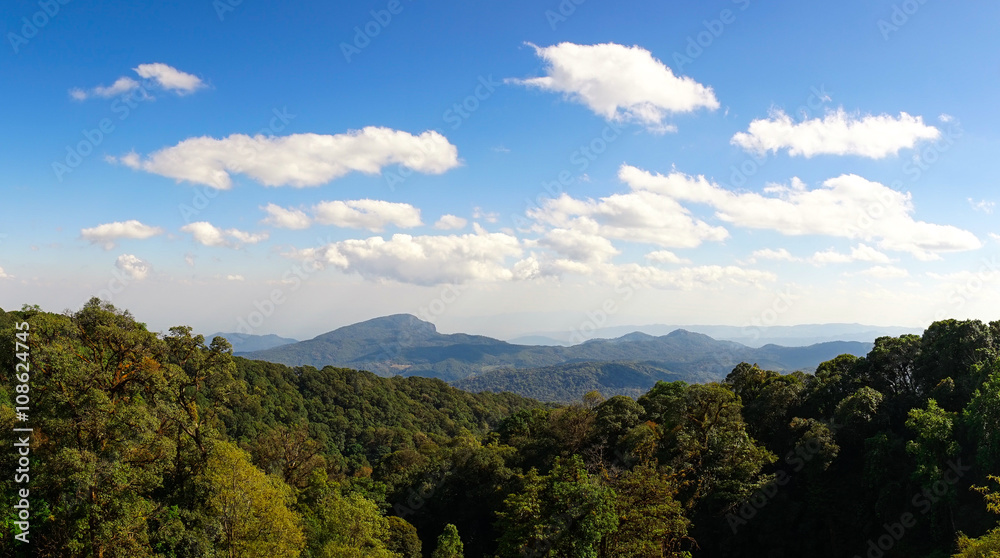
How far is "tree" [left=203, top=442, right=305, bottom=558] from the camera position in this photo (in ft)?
67.9

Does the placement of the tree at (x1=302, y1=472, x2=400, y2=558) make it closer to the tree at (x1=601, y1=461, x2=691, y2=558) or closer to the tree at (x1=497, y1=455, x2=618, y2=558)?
the tree at (x1=497, y1=455, x2=618, y2=558)

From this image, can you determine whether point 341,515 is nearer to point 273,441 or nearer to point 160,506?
point 160,506

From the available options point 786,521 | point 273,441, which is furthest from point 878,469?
point 273,441

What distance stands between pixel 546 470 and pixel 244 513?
75.3 feet

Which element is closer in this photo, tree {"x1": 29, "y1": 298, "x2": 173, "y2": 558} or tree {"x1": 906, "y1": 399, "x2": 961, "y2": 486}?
tree {"x1": 29, "y1": 298, "x2": 173, "y2": 558}

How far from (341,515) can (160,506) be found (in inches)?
309

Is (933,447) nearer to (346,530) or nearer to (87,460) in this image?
(346,530)

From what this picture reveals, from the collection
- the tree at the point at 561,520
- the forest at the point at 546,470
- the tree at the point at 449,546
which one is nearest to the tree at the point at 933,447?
the forest at the point at 546,470

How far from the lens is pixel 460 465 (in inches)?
1679

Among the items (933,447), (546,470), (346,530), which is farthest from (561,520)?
(546,470)

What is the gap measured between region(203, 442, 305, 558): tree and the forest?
8cm

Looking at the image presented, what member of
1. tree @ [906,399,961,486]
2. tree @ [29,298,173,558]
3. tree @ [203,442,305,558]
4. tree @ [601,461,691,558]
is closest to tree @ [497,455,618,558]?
tree @ [601,461,691,558]

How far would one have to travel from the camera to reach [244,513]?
21156 mm

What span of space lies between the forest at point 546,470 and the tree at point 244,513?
0.08m
